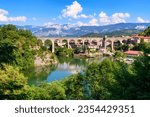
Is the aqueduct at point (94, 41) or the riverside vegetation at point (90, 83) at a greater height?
the riverside vegetation at point (90, 83)

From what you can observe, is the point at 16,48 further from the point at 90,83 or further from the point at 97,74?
the point at 90,83

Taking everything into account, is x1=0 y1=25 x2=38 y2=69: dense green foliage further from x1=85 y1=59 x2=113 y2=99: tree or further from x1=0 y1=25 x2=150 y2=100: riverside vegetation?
x1=85 y1=59 x2=113 y2=99: tree

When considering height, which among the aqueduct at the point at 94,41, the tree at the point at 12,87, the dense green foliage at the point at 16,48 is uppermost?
the tree at the point at 12,87

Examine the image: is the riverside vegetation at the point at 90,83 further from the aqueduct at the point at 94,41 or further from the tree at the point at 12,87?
the aqueduct at the point at 94,41

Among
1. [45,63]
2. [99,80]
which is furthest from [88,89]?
[45,63]

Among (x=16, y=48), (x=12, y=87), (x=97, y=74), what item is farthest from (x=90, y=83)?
(x=16, y=48)

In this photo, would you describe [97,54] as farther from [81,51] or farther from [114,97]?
[114,97]

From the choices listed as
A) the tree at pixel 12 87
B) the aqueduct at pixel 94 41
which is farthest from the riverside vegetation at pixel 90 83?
the aqueduct at pixel 94 41

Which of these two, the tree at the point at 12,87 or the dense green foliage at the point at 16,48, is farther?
Result: the dense green foliage at the point at 16,48

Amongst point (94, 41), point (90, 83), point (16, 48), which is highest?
point (16, 48)

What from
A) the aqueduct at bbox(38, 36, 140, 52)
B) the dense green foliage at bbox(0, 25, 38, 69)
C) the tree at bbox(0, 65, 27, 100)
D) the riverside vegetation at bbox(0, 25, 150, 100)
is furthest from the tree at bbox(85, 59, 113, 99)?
the aqueduct at bbox(38, 36, 140, 52)
